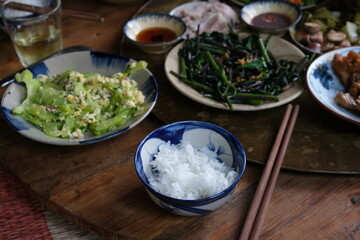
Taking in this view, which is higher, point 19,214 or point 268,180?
point 268,180

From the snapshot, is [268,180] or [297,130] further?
[297,130]

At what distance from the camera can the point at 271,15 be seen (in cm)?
313

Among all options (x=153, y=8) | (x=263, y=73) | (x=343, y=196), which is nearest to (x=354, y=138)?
(x=343, y=196)

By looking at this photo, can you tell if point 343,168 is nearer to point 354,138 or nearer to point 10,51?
point 354,138

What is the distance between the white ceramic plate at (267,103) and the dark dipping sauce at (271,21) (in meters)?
0.29

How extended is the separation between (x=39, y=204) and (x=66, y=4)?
2151 mm

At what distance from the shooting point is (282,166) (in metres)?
1.91

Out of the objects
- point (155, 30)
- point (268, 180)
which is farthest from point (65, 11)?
point (268, 180)

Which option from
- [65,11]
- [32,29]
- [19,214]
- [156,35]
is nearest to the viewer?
[19,214]

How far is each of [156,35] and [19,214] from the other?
157cm

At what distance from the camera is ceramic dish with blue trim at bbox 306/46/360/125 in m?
2.14

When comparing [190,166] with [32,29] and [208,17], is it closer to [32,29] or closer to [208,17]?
[32,29]

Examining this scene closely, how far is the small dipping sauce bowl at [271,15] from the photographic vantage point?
292cm

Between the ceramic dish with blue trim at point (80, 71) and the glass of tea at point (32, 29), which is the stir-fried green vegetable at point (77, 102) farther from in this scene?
the glass of tea at point (32, 29)
